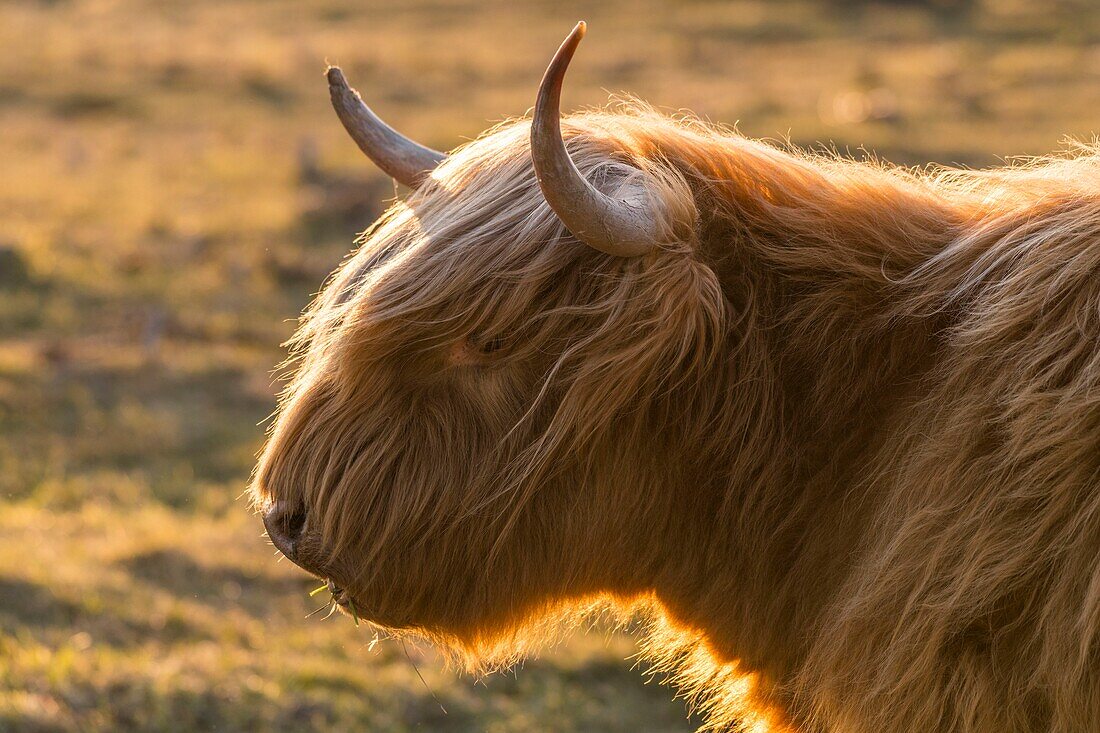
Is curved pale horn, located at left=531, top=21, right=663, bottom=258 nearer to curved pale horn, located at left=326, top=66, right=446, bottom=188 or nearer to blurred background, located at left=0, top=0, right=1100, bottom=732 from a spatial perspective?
curved pale horn, located at left=326, top=66, right=446, bottom=188

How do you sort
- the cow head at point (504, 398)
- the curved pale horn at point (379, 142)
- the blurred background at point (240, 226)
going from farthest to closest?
1. the blurred background at point (240, 226)
2. the curved pale horn at point (379, 142)
3. the cow head at point (504, 398)

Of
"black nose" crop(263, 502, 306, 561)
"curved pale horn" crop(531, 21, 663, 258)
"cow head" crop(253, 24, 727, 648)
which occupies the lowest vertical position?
"black nose" crop(263, 502, 306, 561)

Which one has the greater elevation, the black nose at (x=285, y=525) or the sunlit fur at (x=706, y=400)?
the sunlit fur at (x=706, y=400)

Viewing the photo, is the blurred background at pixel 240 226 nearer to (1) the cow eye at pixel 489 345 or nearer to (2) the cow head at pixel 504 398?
(2) the cow head at pixel 504 398

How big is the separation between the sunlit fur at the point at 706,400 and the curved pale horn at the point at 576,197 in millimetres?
91

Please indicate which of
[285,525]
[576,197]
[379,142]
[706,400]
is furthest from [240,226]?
[576,197]

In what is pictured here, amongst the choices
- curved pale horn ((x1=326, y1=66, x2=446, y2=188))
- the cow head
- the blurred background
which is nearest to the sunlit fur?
the cow head

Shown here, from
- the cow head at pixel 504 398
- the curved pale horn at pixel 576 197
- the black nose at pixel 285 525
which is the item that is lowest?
the black nose at pixel 285 525

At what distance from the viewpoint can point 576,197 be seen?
2.30m

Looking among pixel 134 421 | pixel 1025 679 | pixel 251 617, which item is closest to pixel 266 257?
pixel 134 421

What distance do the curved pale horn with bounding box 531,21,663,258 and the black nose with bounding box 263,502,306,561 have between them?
A: 87cm

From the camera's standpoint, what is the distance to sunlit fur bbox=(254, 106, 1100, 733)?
240 cm

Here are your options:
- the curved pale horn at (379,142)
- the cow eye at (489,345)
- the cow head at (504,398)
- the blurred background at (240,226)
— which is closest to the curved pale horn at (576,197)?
the cow head at (504,398)

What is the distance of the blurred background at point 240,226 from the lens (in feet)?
16.1
